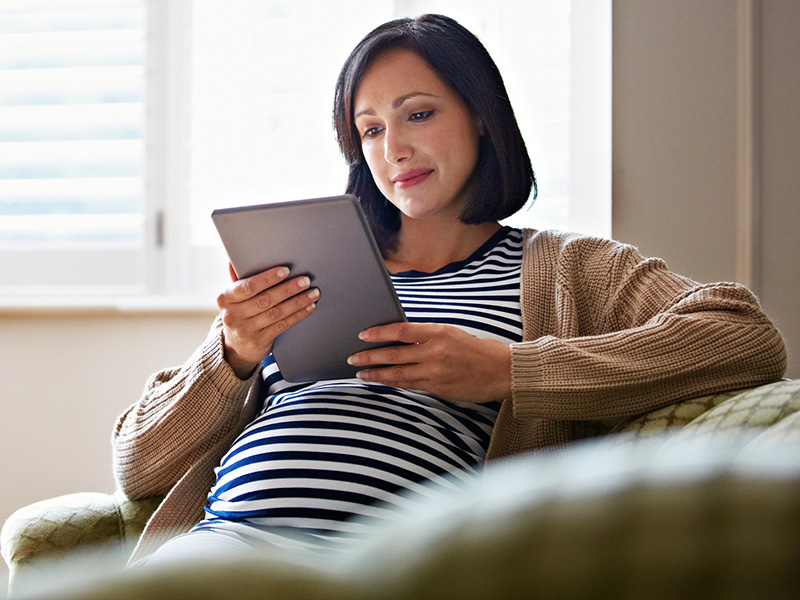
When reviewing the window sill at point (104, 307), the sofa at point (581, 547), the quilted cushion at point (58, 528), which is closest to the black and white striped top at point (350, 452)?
the quilted cushion at point (58, 528)

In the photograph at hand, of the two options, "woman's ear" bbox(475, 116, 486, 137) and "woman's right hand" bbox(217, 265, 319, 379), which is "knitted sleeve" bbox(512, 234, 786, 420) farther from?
"woman's ear" bbox(475, 116, 486, 137)

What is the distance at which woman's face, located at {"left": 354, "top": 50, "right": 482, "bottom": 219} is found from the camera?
1243 mm

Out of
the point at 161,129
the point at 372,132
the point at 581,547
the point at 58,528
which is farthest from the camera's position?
the point at 161,129

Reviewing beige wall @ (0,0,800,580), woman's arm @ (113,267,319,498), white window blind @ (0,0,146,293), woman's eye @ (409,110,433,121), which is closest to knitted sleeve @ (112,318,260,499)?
woman's arm @ (113,267,319,498)

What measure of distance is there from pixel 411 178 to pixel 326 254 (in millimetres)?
407

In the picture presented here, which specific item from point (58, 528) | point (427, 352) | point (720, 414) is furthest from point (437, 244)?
point (58, 528)

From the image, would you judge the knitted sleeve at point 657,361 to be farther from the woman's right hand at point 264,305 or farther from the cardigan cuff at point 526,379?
the woman's right hand at point 264,305

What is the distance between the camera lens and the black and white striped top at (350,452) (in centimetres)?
88

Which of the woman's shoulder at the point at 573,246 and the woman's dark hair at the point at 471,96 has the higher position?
the woman's dark hair at the point at 471,96

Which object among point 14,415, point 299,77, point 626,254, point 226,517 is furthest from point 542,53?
point 14,415

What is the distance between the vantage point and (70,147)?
2.29 meters

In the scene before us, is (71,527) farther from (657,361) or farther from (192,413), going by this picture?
(657,361)

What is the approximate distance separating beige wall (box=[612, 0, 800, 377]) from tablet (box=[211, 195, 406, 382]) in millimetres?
980

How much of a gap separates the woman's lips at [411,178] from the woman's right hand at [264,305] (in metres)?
0.39
